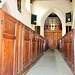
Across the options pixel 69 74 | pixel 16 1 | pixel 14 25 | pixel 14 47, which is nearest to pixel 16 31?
pixel 14 25

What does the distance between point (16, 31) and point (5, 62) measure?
706 mm

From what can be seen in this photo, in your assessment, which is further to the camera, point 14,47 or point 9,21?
point 14,47

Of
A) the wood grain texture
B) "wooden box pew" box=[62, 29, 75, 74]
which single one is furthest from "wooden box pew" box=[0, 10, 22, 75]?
the wood grain texture

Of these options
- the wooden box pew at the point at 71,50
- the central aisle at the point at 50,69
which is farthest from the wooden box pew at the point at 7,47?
the wooden box pew at the point at 71,50

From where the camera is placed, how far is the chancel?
1.85 m

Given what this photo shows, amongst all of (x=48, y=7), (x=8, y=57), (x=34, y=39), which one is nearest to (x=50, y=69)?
(x=34, y=39)

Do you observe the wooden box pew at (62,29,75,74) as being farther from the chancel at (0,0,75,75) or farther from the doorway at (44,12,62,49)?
the doorway at (44,12,62,49)

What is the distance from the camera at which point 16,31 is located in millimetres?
2213

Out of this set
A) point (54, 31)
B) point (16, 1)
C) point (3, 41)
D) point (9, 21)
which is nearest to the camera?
point (3, 41)

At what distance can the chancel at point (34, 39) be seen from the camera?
72.7 inches

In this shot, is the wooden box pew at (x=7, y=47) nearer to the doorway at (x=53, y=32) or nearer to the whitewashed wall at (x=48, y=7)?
the whitewashed wall at (x=48, y=7)

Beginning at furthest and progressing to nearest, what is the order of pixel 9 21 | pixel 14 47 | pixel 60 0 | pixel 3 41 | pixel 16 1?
pixel 60 0, pixel 16 1, pixel 14 47, pixel 9 21, pixel 3 41

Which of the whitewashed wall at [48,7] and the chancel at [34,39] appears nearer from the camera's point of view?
the chancel at [34,39]

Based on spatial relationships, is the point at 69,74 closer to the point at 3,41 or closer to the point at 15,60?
the point at 15,60
